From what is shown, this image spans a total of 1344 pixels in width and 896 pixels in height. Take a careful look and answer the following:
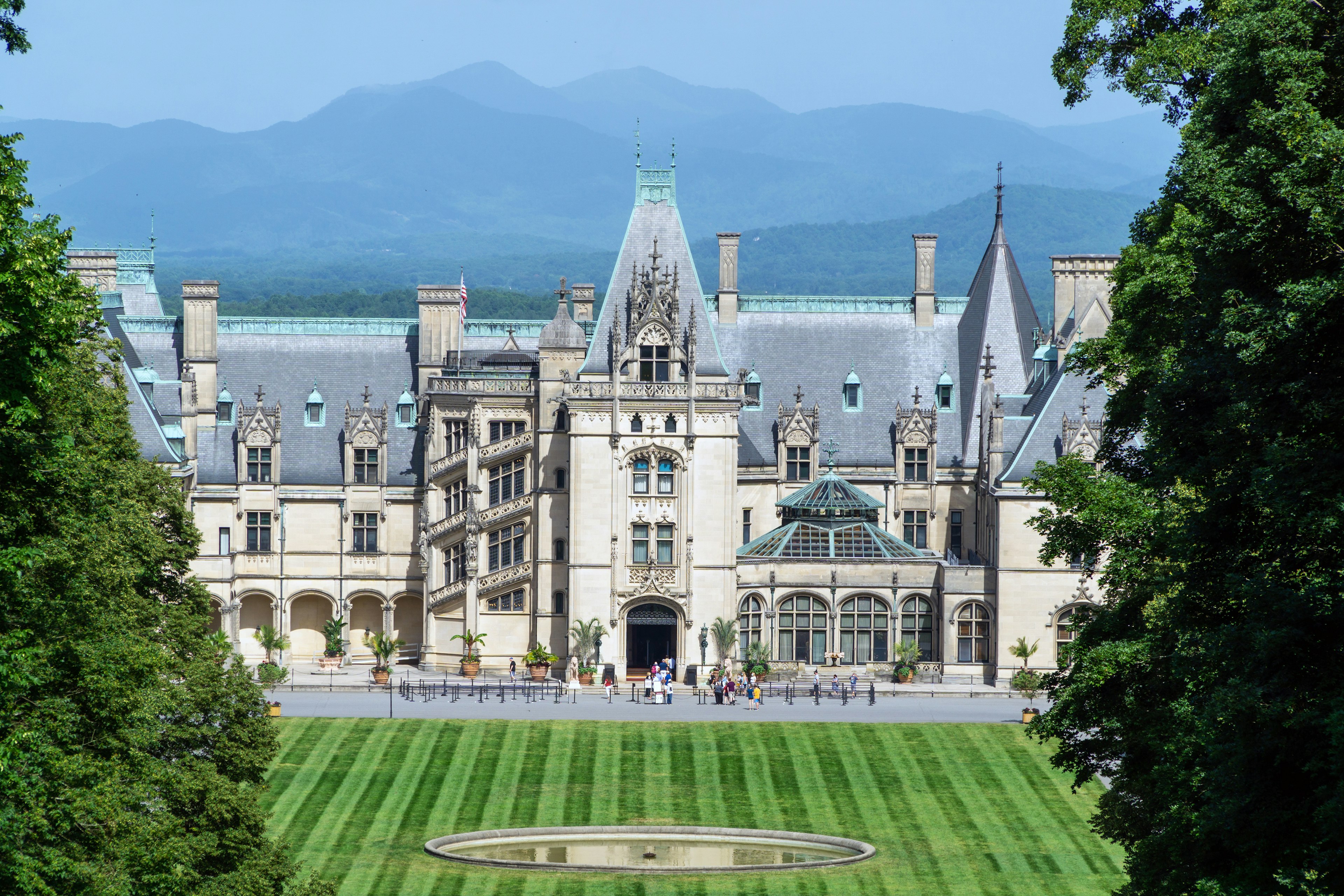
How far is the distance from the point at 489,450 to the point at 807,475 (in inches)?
540

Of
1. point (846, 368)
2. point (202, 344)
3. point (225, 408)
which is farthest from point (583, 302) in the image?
point (202, 344)

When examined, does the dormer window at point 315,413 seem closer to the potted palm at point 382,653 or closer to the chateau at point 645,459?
the chateau at point 645,459

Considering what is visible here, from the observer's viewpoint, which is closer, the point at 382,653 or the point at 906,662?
the point at 382,653

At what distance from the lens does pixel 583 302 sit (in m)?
97.5

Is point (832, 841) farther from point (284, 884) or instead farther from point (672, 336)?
point (672, 336)

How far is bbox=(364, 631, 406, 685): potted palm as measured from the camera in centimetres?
8200

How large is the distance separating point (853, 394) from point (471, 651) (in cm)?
2023

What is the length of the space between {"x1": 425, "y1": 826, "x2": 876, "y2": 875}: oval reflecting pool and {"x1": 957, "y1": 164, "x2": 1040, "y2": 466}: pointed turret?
116 ft

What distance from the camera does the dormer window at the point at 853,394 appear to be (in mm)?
90812

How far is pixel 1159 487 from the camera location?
33.1 metres

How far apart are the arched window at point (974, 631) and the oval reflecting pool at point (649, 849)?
89.6ft

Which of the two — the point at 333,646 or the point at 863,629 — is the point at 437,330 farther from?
the point at 863,629

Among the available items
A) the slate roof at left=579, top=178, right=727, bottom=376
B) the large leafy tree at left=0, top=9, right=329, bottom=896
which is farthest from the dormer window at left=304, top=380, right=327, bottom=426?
the large leafy tree at left=0, top=9, right=329, bottom=896

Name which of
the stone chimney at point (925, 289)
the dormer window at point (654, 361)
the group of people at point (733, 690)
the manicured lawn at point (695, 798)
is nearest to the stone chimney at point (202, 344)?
the dormer window at point (654, 361)
